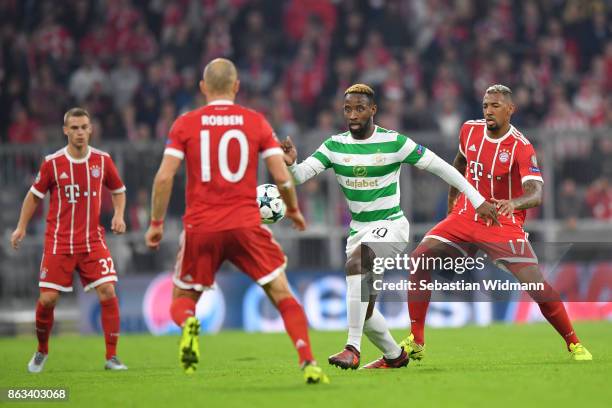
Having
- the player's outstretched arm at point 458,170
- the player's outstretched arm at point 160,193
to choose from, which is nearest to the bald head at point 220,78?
the player's outstretched arm at point 160,193

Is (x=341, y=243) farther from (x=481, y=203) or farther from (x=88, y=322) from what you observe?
(x=481, y=203)

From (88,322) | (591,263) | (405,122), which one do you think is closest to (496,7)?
(405,122)

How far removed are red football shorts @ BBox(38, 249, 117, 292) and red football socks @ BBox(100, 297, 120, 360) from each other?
0.23 metres

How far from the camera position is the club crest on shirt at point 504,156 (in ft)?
35.6

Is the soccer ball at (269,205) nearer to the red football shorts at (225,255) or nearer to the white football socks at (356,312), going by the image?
the white football socks at (356,312)

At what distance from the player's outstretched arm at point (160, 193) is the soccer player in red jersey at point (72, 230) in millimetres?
3392

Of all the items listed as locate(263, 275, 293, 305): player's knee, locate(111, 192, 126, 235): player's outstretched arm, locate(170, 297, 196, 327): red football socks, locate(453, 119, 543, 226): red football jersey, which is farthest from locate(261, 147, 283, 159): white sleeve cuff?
locate(111, 192, 126, 235): player's outstretched arm

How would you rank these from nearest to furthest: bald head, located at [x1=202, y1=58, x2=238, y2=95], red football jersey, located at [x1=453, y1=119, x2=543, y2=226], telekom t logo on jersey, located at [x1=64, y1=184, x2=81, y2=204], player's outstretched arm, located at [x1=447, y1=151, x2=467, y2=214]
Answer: bald head, located at [x1=202, y1=58, x2=238, y2=95]
red football jersey, located at [x1=453, y1=119, x2=543, y2=226]
player's outstretched arm, located at [x1=447, y1=151, x2=467, y2=214]
telekom t logo on jersey, located at [x1=64, y1=184, x2=81, y2=204]

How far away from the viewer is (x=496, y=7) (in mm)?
23984

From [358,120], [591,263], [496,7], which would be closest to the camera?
[358,120]

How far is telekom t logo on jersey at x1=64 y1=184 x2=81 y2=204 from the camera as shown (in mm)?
11750

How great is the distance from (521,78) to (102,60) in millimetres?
8028

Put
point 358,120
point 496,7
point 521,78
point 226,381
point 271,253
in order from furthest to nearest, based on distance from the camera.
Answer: point 496,7 < point 521,78 < point 358,120 < point 226,381 < point 271,253

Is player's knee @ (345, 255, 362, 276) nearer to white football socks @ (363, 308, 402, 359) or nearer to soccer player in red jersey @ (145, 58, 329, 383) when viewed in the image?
white football socks @ (363, 308, 402, 359)
